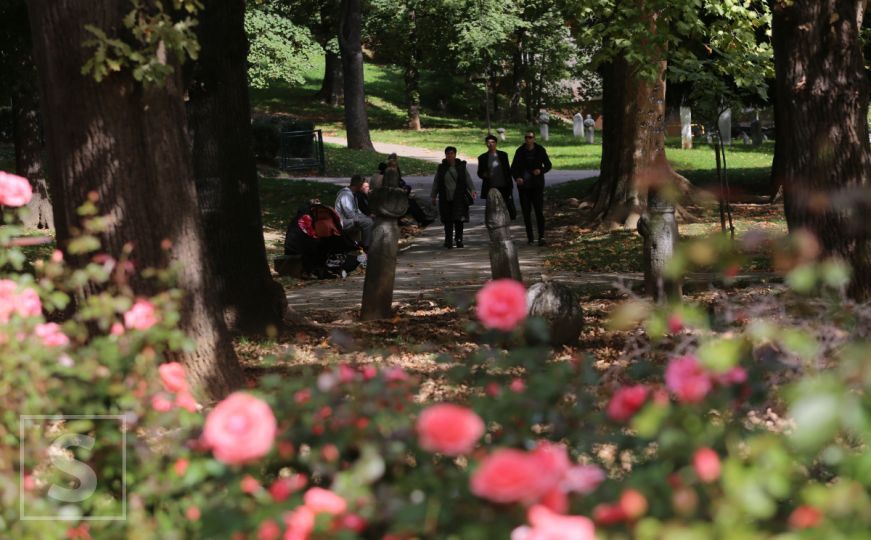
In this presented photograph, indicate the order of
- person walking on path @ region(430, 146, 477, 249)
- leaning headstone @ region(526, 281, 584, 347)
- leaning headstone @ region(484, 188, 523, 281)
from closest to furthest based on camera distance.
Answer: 1. leaning headstone @ region(526, 281, 584, 347)
2. leaning headstone @ region(484, 188, 523, 281)
3. person walking on path @ region(430, 146, 477, 249)

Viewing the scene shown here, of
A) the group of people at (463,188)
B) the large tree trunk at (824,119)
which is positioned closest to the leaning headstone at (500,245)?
the large tree trunk at (824,119)

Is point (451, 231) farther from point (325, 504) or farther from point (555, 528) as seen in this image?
point (555, 528)

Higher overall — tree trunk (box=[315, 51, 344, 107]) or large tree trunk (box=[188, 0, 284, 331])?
tree trunk (box=[315, 51, 344, 107])

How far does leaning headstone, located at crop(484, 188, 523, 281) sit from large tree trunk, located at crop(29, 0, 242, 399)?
5.01 meters

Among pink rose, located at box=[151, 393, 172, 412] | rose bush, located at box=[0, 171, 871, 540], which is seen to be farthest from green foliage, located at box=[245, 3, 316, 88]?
pink rose, located at box=[151, 393, 172, 412]

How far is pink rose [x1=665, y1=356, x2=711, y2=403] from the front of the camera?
10.7ft

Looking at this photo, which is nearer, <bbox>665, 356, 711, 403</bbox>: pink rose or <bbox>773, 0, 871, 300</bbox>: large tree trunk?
<bbox>665, 356, 711, 403</bbox>: pink rose

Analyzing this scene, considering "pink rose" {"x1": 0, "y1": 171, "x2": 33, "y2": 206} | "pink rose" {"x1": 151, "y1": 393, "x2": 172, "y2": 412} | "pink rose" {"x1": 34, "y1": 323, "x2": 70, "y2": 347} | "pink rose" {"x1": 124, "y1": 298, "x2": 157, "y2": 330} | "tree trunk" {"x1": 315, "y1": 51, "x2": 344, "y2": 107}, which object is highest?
"tree trunk" {"x1": 315, "y1": 51, "x2": 344, "y2": 107}

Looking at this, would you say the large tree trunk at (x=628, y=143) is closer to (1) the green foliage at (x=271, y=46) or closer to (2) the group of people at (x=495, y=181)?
(2) the group of people at (x=495, y=181)

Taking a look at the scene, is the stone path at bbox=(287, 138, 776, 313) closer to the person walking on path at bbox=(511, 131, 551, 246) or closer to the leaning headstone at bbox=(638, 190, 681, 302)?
the leaning headstone at bbox=(638, 190, 681, 302)

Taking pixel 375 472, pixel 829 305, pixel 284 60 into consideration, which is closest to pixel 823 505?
pixel 375 472

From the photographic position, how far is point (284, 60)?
136ft

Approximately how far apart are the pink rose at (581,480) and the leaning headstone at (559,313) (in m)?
6.94

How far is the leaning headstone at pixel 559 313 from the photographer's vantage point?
33.1 ft
